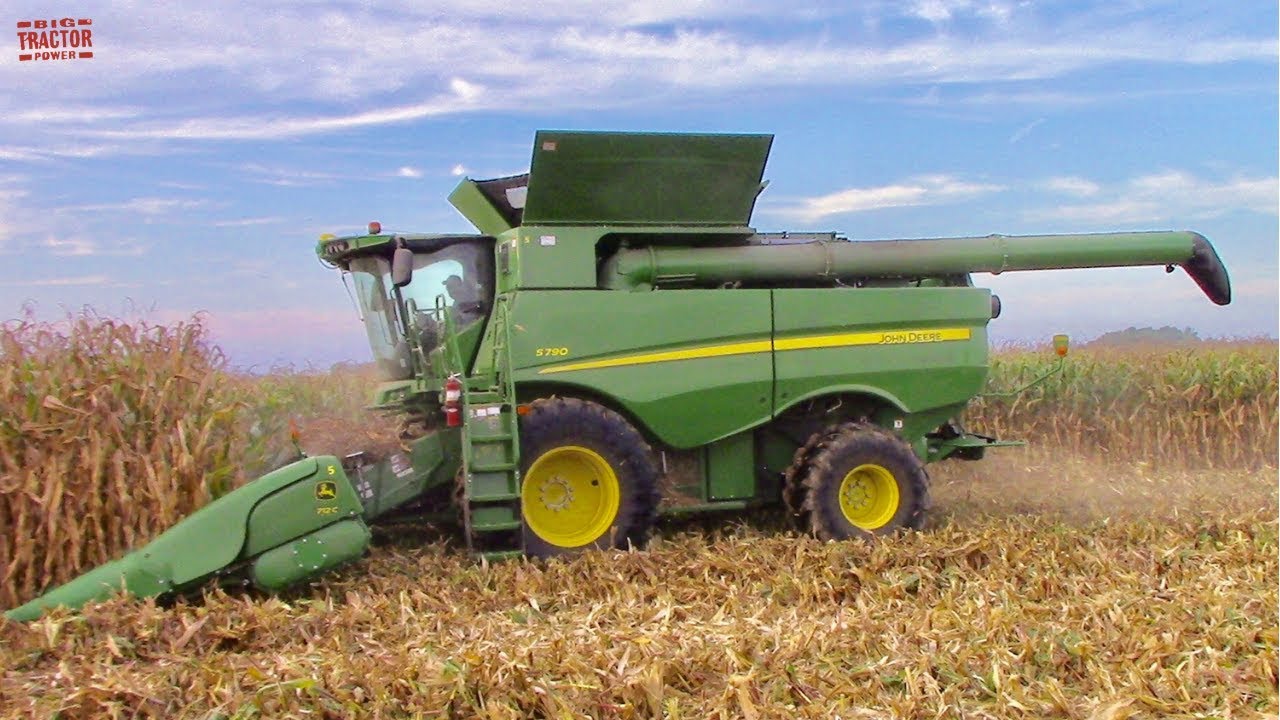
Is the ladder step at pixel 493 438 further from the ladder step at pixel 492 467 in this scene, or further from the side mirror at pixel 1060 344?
the side mirror at pixel 1060 344

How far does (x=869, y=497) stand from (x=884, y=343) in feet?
3.16

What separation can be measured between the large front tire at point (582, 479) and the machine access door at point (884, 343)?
3.55ft

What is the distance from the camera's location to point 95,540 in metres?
4.96

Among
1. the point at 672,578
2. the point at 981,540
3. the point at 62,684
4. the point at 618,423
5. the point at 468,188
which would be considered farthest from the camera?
the point at 468,188

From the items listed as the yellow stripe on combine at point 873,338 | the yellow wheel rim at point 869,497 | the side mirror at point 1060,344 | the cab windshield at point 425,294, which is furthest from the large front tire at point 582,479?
the side mirror at point 1060,344

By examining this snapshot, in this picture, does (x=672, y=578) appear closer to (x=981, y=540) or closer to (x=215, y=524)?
(x=981, y=540)

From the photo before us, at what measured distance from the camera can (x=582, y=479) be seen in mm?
6203

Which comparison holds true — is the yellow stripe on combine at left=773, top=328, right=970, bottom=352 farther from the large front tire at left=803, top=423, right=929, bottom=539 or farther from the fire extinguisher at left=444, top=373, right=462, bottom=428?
the fire extinguisher at left=444, top=373, right=462, bottom=428

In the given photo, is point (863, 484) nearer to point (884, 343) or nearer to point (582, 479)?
point (884, 343)

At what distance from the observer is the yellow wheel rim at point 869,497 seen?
668 cm

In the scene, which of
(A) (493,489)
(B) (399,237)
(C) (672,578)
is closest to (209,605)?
(A) (493,489)

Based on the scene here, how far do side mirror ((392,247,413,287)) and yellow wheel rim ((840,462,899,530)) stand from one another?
9.24 ft

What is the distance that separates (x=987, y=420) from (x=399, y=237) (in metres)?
6.04

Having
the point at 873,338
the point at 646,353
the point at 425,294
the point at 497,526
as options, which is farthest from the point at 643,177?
the point at 497,526
